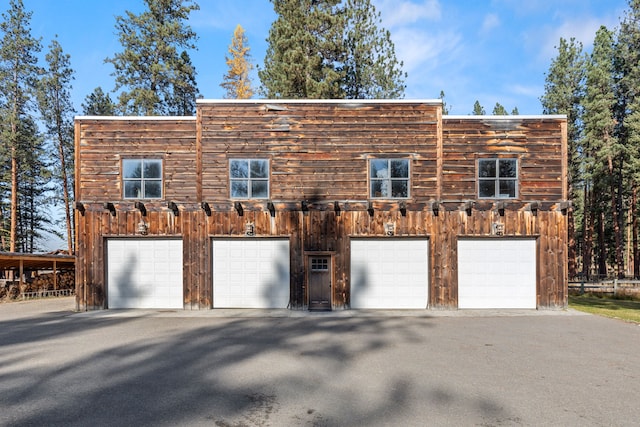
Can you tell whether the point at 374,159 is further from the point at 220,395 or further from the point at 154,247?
the point at 220,395

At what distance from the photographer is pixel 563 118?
13.7 meters

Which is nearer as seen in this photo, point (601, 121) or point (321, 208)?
point (321, 208)

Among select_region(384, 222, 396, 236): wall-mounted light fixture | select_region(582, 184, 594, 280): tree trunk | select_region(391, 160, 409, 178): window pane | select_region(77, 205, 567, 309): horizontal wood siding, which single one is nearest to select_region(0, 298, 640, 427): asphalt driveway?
select_region(77, 205, 567, 309): horizontal wood siding

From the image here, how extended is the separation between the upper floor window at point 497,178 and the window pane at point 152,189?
1199cm

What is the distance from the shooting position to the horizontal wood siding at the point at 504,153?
13.5 meters

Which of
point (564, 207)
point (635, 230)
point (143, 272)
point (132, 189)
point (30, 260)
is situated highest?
point (132, 189)

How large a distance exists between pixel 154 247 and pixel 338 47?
16544 millimetres

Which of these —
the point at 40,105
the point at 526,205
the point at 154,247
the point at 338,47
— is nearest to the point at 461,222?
the point at 526,205

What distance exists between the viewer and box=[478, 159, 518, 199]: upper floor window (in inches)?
532

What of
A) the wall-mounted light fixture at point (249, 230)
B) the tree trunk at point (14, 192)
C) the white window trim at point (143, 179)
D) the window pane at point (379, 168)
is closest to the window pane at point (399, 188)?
the window pane at point (379, 168)

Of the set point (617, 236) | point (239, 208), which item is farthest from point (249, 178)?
point (617, 236)

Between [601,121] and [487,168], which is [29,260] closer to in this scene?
[487,168]

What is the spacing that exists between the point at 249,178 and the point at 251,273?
3537 mm

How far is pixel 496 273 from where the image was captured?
13.4m
